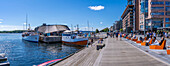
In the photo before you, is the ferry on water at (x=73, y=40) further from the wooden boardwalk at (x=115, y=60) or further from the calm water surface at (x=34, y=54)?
the wooden boardwalk at (x=115, y=60)

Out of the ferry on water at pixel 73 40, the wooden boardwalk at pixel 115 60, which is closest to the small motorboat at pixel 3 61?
the wooden boardwalk at pixel 115 60

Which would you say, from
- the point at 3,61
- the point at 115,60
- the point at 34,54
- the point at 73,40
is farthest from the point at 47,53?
the point at 115,60

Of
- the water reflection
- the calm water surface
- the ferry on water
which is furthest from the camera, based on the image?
the ferry on water

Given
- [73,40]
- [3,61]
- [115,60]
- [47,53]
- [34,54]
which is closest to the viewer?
[115,60]

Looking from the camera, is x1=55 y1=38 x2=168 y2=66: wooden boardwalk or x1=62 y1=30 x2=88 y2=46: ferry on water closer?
x1=55 y1=38 x2=168 y2=66: wooden boardwalk

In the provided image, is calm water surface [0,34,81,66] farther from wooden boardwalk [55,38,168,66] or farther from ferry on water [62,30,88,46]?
wooden boardwalk [55,38,168,66]

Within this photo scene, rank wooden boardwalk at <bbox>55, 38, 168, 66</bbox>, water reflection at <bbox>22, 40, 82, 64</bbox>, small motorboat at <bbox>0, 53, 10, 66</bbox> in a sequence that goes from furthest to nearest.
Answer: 1. water reflection at <bbox>22, 40, 82, 64</bbox>
2. small motorboat at <bbox>0, 53, 10, 66</bbox>
3. wooden boardwalk at <bbox>55, 38, 168, 66</bbox>

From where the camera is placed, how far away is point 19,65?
1591 cm

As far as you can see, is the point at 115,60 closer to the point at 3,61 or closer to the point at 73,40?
the point at 3,61

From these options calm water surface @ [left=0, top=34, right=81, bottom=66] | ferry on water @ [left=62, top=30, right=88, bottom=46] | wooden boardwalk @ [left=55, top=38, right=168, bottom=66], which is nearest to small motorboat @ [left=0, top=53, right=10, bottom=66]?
wooden boardwalk @ [left=55, top=38, right=168, bottom=66]

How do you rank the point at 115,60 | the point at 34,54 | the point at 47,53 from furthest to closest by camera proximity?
the point at 47,53 → the point at 34,54 → the point at 115,60

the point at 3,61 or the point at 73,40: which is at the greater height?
the point at 73,40

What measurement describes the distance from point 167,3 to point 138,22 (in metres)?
23.8

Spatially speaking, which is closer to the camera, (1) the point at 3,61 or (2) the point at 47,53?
(1) the point at 3,61
